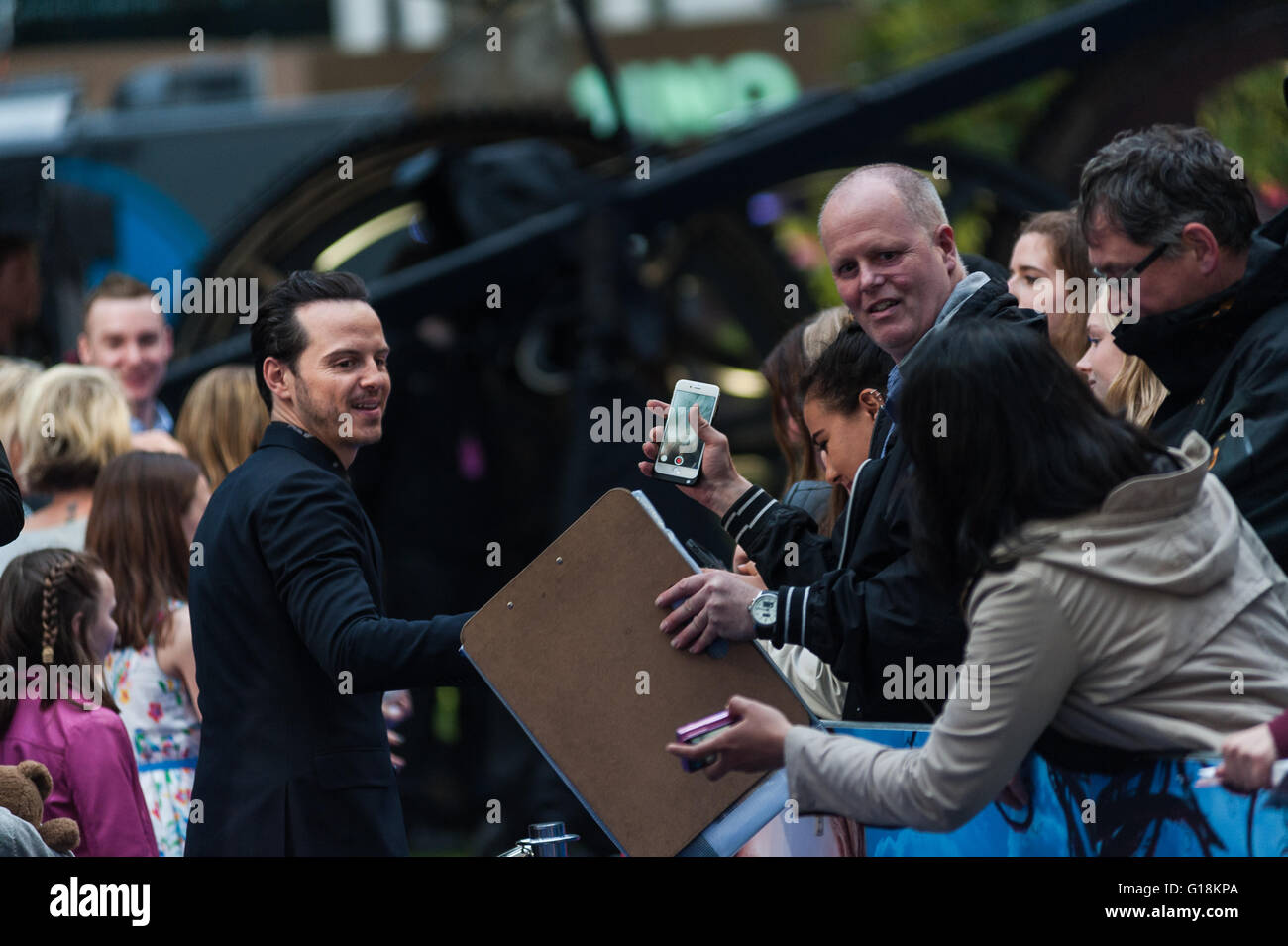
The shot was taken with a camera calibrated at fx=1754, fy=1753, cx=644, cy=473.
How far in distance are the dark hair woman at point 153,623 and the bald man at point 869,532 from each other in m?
1.75

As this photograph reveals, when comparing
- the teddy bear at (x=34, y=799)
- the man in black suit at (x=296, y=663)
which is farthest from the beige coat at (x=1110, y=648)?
the teddy bear at (x=34, y=799)

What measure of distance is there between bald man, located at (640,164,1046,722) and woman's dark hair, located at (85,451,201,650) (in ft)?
5.75

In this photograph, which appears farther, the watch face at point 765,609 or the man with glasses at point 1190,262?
the man with glasses at point 1190,262

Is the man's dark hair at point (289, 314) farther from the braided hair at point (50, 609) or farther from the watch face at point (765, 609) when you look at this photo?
the watch face at point (765, 609)

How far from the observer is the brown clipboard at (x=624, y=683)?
3.12m

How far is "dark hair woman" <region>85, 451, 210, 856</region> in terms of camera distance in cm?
462

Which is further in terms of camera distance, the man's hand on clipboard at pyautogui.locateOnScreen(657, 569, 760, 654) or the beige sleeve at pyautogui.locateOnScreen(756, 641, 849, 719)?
the beige sleeve at pyautogui.locateOnScreen(756, 641, 849, 719)

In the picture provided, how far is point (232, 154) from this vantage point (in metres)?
9.95

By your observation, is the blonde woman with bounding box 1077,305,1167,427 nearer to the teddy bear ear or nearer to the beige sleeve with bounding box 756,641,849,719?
the beige sleeve with bounding box 756,641,849,719

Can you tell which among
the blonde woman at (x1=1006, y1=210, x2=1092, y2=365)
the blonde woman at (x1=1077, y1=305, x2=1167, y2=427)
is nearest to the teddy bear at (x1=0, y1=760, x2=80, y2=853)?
the blonde woman at (x1=1077, y1=305, x2=1167, y2=427)

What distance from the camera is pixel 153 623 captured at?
4.62 m

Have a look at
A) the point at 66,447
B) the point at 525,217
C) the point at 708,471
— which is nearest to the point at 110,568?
the point at 66,447
